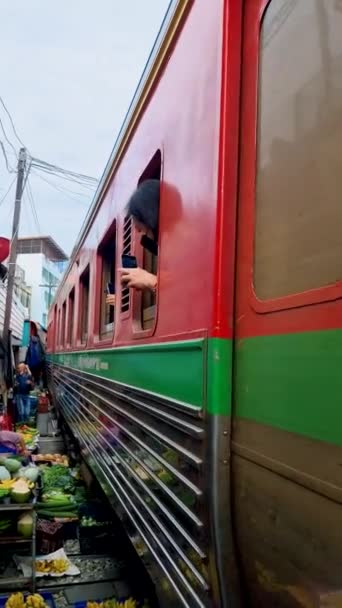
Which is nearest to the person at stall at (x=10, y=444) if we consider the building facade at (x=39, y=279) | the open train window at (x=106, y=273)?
the open train window at (x=106, y=273)

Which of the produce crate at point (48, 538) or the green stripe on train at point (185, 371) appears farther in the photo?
the produce crate at point (48, 538)

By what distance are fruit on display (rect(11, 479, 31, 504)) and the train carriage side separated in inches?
32.1

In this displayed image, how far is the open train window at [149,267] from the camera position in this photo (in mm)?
2453

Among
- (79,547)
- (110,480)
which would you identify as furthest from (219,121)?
(79,547)

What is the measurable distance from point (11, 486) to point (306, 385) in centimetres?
309

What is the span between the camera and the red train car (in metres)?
1.05

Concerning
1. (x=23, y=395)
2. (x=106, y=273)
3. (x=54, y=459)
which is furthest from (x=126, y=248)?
(x=23, y=395)

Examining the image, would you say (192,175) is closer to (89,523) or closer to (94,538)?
(94,538)

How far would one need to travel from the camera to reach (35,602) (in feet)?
9.32

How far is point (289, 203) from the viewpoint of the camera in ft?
3.97

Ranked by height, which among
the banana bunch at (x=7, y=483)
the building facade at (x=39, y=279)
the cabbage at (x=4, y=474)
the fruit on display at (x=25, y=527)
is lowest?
the fruit on display at (x=25, y=527)

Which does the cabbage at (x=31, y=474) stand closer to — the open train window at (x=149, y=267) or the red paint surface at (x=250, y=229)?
the open train window at (x=149, y=267)

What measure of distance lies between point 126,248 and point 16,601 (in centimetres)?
198

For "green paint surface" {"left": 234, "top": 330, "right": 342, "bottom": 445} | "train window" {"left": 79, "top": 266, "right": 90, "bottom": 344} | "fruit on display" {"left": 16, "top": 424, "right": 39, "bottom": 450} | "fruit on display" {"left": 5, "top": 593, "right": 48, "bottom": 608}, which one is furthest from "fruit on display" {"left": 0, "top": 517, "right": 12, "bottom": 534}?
"fruit on display" {"left": 16, "top": 424, "right": 39, "bottom": 450}
